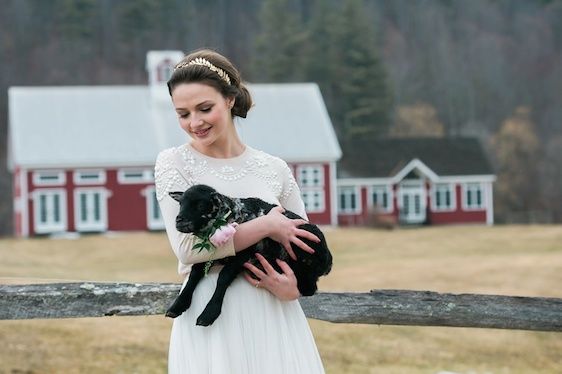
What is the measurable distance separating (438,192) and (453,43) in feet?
186

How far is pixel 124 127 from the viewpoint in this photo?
43.1 meters

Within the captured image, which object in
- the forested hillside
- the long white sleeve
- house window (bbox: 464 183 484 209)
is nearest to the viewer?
the long white sleeve

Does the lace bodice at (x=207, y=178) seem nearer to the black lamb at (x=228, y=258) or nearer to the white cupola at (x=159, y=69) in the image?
the black lamb at (x=228, y=258)

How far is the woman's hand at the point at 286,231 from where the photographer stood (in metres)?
4.07

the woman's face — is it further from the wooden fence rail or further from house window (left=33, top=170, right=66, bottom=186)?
house window (left=33, top=170, right=66, bottom=186)

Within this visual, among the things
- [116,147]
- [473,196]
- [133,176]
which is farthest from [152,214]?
[473,196]

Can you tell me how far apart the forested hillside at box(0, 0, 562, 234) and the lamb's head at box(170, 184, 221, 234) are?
48.0m

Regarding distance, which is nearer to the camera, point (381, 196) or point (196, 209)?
point (196, 209)

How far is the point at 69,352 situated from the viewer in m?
10.8

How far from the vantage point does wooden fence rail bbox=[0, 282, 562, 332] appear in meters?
5.76

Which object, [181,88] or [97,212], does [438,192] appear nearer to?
[97,212]

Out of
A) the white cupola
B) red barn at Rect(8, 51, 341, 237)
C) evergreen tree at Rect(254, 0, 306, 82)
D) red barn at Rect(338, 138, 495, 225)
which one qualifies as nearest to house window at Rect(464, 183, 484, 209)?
red barn at Rect(338, 138, 495, 225)

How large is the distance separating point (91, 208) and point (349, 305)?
3535cm

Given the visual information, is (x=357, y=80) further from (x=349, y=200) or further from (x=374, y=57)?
(x=349, y=200)
